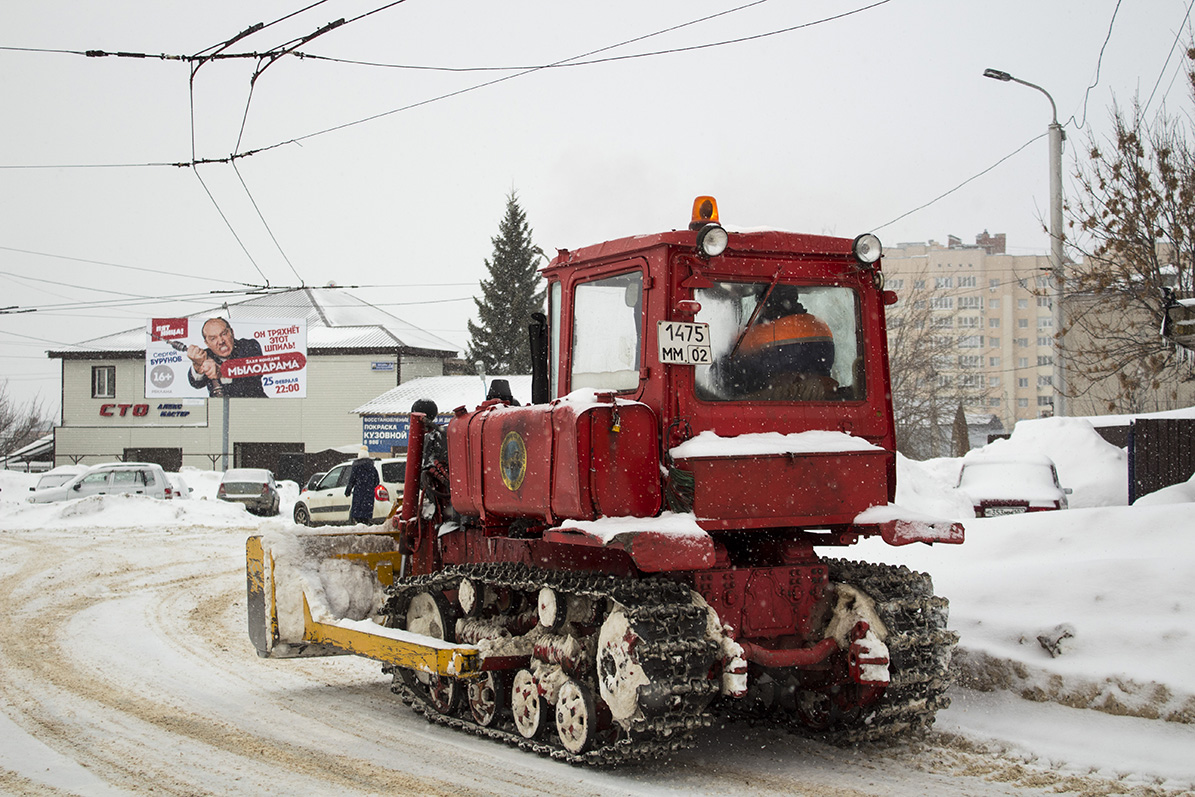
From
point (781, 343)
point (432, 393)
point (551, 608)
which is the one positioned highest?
point (432, 393)

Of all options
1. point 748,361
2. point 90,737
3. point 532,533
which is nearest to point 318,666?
point 90,737

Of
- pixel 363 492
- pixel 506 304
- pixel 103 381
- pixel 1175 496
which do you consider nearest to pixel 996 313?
pixel 506 304

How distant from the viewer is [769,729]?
297 inches

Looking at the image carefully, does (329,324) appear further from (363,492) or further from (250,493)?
(363,492)

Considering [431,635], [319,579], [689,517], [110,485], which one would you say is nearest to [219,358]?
[110,485]

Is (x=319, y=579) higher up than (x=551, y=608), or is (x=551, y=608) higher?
(x=551, y=608)

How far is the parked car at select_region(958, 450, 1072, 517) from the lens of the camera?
683 inches

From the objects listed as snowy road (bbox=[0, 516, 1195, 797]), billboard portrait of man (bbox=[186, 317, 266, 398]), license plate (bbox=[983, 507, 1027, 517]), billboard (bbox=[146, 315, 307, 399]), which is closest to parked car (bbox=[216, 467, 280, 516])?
billboard (bbox=[146, 315, 307, 399])

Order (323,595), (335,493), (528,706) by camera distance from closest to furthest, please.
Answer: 1. (528,706)
2. (323,595)
3. (335,493)

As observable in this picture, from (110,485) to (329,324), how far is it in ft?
96.5

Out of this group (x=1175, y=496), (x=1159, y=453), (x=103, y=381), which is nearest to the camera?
(x=1175, y=496)

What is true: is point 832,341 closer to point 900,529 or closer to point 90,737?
point 900,529

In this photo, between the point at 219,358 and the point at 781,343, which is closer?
the point at 781,343

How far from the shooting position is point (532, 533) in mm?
7410
